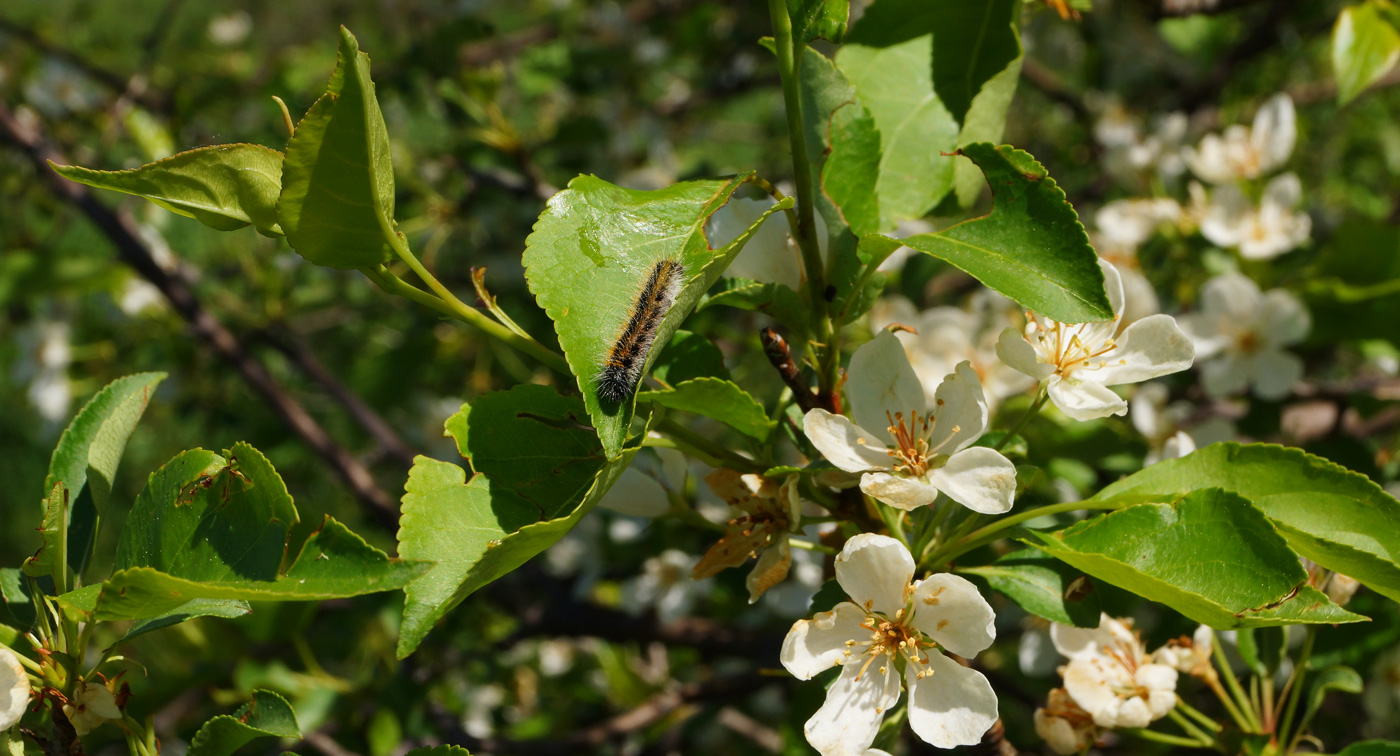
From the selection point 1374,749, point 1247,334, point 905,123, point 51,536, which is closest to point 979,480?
point 905,123

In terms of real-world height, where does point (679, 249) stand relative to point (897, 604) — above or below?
above

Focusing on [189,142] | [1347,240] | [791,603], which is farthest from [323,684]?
[1347,240]

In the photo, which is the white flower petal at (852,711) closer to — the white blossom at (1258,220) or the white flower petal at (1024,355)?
the white flower petal at (1024,355)

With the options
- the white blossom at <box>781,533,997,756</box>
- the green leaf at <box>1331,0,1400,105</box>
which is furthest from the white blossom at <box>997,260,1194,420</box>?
the green leaf at <box>1331,0,1400,105</box>

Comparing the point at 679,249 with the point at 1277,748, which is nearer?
the point at 679,249

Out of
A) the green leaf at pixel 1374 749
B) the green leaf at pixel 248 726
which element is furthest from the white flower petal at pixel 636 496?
the green leaf at pixel 1374 749

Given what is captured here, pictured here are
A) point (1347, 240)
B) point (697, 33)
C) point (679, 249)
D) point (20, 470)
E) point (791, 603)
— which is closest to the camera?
point (679, 249)

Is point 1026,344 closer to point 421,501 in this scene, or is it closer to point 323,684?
point 421,501
